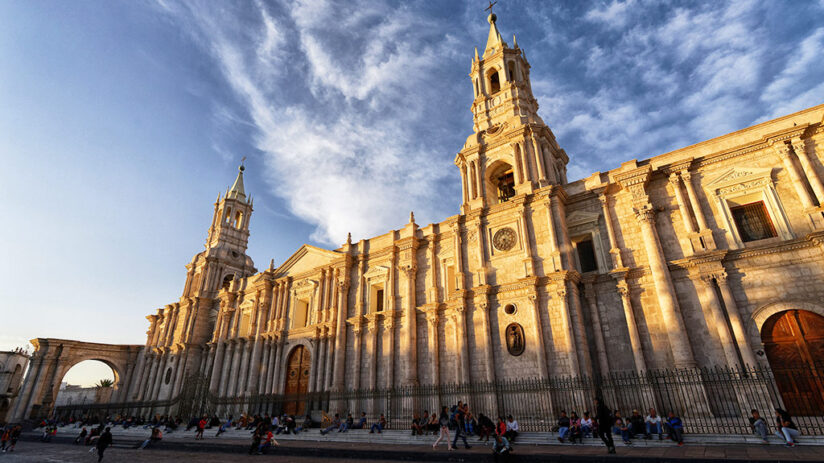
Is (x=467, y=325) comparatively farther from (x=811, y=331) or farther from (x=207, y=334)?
(x=207, y=334)

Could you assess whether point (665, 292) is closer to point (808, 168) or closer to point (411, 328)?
point (808, 168)

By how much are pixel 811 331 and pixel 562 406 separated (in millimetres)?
8095

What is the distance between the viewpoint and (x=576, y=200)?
18.5 m

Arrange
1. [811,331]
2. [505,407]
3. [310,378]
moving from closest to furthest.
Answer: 1. [811,331]
2. [505,407]
3. [310,378]

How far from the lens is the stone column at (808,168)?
13.2m

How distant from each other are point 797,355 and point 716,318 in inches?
88.4

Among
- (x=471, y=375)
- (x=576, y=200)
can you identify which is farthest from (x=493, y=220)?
A: (x=471, y=375)

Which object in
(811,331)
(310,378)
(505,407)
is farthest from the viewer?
(310,378)

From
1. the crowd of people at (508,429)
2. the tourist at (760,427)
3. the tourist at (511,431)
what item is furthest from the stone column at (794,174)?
the tourist at (511,431)

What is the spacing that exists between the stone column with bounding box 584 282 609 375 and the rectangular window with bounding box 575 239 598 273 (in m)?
1.49

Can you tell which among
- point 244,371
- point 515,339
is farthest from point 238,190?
point 515,339

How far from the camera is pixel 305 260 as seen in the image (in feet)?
90.4

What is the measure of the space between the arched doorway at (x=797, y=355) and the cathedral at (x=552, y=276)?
5 cm

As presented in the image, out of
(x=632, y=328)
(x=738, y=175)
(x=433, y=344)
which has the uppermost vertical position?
(x=738, y=175)
